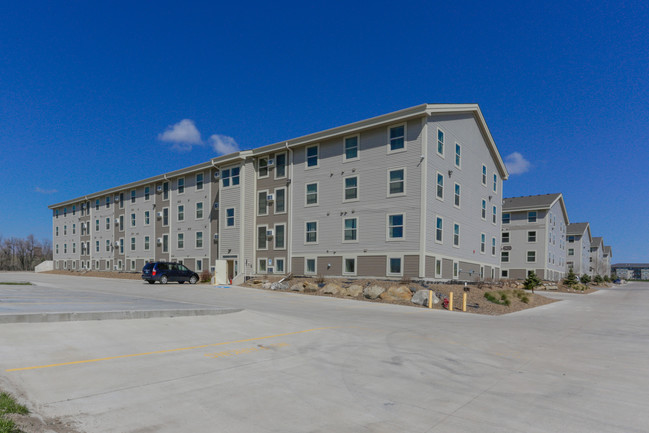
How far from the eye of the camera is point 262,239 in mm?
32812

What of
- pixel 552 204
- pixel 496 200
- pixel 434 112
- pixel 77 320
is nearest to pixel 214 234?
pixel 434 112

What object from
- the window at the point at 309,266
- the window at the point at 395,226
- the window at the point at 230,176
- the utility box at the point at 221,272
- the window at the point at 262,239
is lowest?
the utility box at the point at 221,272

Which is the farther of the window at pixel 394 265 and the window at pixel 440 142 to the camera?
the window at pixel 440 142

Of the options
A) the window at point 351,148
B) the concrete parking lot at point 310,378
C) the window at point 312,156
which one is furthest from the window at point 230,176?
the concrete parking lot at point 310,378

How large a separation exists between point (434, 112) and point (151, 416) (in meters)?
23.4

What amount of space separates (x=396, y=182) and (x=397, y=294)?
24.1ft

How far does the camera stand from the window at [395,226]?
24.9 metres

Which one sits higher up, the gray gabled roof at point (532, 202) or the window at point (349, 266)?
the gray gabled roof at point (532, 202)

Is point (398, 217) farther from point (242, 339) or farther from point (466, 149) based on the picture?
point (242, 339)

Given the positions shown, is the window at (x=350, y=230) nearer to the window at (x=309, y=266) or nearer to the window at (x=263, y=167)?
the window at (x=309, y=266)

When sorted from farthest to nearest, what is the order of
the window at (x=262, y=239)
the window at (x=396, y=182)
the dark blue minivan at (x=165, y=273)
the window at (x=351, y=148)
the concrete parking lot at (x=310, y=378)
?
1. the window at (x=262, y=239)
2. the dark blue minivan at (x=165, y=273)
3. the window at (x=351, y=148)
4. the window at (x=396, y=182)
5. the concrete parking lot at (x=310, y=378)

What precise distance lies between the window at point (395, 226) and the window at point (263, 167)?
1241 cm

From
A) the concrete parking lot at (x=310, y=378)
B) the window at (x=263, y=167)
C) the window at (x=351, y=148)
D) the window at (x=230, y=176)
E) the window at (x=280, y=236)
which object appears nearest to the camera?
the concrete parking lot at (x=310, y=378)

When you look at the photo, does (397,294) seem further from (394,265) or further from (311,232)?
(311,232)
